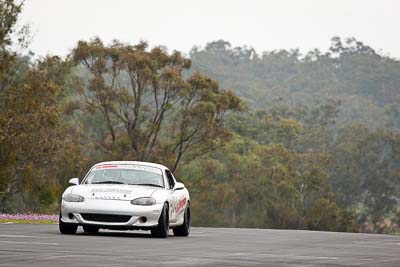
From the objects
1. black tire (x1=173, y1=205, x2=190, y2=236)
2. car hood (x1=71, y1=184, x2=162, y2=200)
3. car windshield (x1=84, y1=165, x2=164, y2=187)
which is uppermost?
car windshield (x1=84, y1=165, x2=164, y2=187)

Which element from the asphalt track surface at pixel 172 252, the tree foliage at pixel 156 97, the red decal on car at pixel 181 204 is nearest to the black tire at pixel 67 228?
the asphalt track surface at pixel 172 252

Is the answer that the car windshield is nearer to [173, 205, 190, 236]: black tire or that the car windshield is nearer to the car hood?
the car hood

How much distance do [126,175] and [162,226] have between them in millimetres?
1352

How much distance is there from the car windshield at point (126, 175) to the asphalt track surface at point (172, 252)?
1160 millimetres

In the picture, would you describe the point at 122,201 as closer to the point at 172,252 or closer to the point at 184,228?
the point at 184,228

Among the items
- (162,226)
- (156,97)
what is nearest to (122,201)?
(162,226)

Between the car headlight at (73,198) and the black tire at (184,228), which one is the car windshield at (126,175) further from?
the black tire at (184,228)

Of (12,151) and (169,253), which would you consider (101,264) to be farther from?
(12,151)

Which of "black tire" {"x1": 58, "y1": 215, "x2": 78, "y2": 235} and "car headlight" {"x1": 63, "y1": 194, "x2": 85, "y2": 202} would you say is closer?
"car headlight" {"x1": 63, "y1": 194, "x2": 85, "y2": 202}

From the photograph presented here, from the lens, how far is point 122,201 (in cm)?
1898

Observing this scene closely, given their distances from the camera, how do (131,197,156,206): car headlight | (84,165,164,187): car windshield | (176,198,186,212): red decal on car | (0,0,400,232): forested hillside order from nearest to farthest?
(131,197,156,206): car headlight → (84,165,164,187): car windshield → (176,198,186,212): red decal on car → (0,0,400,232): forested hillside

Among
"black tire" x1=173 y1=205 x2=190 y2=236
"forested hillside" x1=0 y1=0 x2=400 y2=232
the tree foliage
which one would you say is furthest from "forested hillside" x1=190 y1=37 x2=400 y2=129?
"black tire" x1=173 y1=205 x2=190 y2=236

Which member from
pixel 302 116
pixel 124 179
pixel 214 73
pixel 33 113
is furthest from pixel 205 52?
pixel 124 179

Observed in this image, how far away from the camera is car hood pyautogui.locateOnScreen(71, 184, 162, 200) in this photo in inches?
748
